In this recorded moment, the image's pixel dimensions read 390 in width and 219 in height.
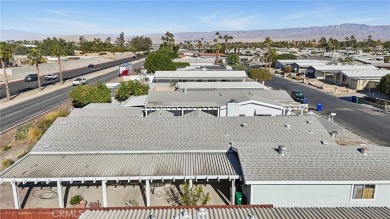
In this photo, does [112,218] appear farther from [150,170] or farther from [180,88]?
[180,88]

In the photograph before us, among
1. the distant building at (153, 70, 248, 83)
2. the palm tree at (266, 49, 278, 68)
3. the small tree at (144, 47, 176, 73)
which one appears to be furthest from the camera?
the palm tree at (266, 49, 278, 68)

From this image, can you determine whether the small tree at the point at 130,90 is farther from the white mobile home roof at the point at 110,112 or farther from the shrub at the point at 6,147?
the shrub at the point at 6,147

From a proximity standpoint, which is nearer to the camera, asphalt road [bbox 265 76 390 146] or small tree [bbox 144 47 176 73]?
asphalt road [bbox 265 76 390 146]

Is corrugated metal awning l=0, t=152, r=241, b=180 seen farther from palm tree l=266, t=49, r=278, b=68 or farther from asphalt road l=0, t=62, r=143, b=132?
palm tree l=266, t=49, r=278, b=68

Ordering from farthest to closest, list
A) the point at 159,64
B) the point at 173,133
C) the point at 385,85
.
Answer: the point at 159,64, the point at 385,85, the point at 173,133

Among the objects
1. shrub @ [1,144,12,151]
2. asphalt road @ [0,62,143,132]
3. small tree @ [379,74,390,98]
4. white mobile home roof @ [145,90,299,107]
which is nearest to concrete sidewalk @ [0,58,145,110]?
asphalt road @ [0,62,143,132]

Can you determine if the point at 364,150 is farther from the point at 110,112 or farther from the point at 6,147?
the point at 6,147

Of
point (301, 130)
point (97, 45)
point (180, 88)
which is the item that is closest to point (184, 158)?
point (301, 130)
